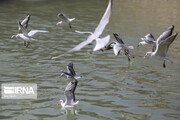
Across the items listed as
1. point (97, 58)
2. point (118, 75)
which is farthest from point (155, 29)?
point (118, 75)

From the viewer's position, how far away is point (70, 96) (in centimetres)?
918

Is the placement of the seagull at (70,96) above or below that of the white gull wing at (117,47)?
below

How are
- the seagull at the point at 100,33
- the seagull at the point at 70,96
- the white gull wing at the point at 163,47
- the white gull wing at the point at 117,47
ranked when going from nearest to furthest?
the seagull at the point at 100,33
the seagull at the point at 70,96
the white gull wing at the point at 163,47
the white gull wing at the point at 117,47

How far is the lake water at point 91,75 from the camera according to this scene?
9266 millimetres

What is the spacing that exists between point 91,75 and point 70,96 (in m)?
2.99

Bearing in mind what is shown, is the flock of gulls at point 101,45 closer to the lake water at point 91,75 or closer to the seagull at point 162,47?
the seagull at point 162,47

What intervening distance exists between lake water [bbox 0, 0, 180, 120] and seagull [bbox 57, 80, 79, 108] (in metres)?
0.18

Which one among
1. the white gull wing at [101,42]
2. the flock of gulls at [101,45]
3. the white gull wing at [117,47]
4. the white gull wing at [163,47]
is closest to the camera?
the flock of gulls at [101,45]

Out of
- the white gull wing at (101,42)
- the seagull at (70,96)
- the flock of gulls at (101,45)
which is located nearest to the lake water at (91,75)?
the seagull at (70,96)

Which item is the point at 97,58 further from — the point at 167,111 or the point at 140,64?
the point at 167,111

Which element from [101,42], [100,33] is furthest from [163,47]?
[100,33]

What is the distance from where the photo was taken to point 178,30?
65.2ft

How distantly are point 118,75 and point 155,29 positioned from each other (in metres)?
8.46

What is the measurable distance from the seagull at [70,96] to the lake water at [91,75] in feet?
0.58
